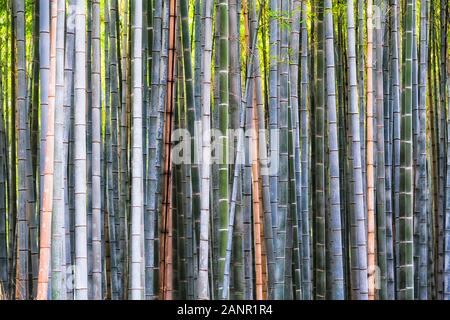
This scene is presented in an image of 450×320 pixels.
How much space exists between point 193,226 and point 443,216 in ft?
6.82

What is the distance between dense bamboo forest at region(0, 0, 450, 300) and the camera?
346 centimetres

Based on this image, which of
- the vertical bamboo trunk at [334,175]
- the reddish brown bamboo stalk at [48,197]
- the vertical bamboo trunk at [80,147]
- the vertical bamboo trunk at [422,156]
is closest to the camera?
the reddish brown bamboo stalk at [48,197]

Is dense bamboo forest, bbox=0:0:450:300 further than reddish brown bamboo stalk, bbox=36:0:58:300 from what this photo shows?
Yes

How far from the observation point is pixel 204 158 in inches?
140

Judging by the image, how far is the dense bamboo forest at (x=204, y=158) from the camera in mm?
3461

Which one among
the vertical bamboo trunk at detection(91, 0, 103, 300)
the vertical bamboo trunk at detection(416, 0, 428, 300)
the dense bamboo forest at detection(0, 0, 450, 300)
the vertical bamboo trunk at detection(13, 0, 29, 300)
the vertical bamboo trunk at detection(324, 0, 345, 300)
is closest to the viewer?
the dense bamboo forest at detection(0, 0, 450, 300)

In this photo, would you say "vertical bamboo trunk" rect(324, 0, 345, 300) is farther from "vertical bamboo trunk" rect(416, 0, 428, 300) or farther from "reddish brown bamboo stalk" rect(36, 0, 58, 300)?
"reddish brown bamboo stalk" rect(36, 0, 58, 300)

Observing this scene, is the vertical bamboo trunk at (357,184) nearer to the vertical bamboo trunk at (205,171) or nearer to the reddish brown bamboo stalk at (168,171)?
the vertical bamboo trunk at (205,171)

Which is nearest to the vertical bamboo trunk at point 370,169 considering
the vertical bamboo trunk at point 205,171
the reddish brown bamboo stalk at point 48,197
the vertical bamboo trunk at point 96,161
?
the vertical bamboo trunk at point 205,171

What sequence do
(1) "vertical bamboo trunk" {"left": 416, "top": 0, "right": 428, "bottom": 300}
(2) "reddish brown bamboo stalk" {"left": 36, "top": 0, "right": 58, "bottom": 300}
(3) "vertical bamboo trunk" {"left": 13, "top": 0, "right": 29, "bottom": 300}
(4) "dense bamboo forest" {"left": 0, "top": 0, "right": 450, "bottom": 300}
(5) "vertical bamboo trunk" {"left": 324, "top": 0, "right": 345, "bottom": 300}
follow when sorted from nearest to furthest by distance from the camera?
1. (2) "reddish brown bamboo stalk" {"left": 36, "top": 0, "right": 58, "bottom": 300}
2. (4) "dense bamboo forest" {"left": 0, "top": 0, "right": 450, "bottom": 300}
3. (3) "vertical bamboo trunk" {"left": 13, "top": 0, "right": 29, "bottom": 300}
4. (5) "vertical bamboo trunk" {"left": 324, "top": 0, "right": 345, "bottom": 300}
5. (1) "vertical bamboo trunk" {"left": 416, "top": 0, "right": 428, "bottom": 300}

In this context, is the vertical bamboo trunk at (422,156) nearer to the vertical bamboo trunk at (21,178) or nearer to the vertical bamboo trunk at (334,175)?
the vertical bamboo trunk at (334,175)

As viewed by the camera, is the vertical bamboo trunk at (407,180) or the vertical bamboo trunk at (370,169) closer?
the vertical bamboo trunk at (370,169)

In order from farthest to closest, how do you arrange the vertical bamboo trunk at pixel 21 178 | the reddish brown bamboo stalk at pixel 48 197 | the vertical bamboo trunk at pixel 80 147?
the vertical bamboo trunk at pixel 21 178, the vertical bamboo trunk at pixel 80 147, the reddish brown bamboo stalk at pixel 48 197

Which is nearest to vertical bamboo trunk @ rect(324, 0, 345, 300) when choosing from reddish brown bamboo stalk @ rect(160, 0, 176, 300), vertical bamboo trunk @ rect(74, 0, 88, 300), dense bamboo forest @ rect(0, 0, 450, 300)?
dense bamboo forest @ rect(0, 0, 450, 300)
